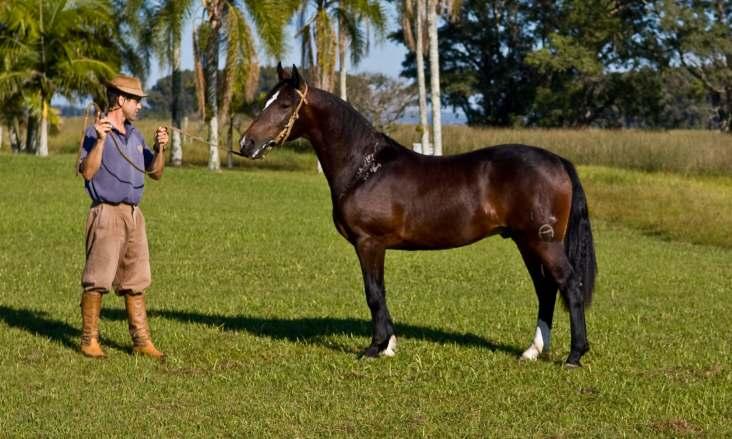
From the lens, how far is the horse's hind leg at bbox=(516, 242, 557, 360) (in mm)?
8430

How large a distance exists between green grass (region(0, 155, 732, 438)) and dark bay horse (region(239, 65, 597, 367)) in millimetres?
656

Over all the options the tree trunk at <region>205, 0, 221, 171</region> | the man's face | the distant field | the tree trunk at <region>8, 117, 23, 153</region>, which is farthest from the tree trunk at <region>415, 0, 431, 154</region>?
the man's face

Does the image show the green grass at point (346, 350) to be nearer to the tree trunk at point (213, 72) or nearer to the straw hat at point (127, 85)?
the straw hat at point (127, 85)

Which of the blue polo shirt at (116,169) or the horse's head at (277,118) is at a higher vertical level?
the horse's head at (277,118)

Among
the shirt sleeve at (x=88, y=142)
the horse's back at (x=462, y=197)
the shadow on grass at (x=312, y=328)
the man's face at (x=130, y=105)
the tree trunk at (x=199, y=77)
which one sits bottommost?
the shadow on grass at (x=312, y=328)

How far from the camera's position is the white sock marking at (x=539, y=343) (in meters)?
8.40

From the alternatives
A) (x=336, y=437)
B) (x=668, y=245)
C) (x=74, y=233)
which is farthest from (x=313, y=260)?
(x=336, y=437)

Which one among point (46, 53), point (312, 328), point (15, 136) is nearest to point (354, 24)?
point (46, 53)

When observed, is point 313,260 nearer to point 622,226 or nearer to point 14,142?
point 622,226

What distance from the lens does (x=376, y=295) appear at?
8398mm

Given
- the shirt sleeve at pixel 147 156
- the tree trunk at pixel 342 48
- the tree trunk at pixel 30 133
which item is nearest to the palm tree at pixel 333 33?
the tree trunk at pixel 342 48

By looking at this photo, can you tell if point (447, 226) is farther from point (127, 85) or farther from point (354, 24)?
point (354, 24)

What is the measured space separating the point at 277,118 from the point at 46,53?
3046 cm

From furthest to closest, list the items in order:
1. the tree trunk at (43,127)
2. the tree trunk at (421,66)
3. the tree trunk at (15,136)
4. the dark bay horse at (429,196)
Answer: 1. the tree trunk at (15,136)
2. the tree trunk at (43,127)
3. the tree trunk at (421,66)
4. the dark bay horse at (429,196)
